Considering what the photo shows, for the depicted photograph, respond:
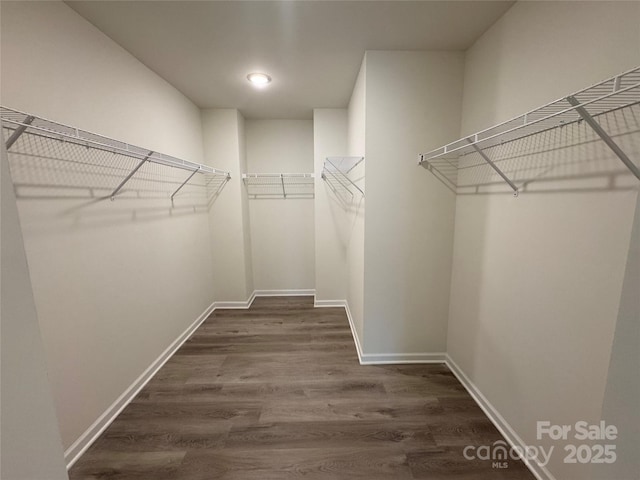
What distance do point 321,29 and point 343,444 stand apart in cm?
252

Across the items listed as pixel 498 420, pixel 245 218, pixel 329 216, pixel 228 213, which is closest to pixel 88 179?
pixel 228 213

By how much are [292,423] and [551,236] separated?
176 centimetres

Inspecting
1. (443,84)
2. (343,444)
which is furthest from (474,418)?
(443,84)

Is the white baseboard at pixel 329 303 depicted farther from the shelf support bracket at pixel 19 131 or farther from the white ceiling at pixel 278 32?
the shelf support bracket at pixel 19 131

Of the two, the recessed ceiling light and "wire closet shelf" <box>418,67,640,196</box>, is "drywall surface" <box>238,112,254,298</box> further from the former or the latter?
"wire closet shelf" <box>418,67,640,196</box>

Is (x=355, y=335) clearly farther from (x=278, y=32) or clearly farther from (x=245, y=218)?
(x=278, y=32)

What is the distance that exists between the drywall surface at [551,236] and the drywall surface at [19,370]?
1837mm

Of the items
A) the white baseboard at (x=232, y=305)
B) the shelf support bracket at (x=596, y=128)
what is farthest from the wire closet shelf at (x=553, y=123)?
the white baseboard at (x=232, y=305)

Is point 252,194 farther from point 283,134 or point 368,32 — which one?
point 368,32

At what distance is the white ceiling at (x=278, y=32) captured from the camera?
140 centimetres

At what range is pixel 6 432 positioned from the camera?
Result: 56 cm

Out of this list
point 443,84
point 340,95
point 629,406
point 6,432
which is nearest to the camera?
point 6,432

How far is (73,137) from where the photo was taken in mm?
1143

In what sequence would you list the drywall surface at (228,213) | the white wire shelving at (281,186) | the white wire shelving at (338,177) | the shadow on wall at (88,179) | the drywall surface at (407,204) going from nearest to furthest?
1. the shadow on wall at (88,179)
2. the drywall surface at (407,204)
3. the white wire shelving at (338,177)
4. the drywall surface at (228,213)
5. the white wire shelving at (281,186)
